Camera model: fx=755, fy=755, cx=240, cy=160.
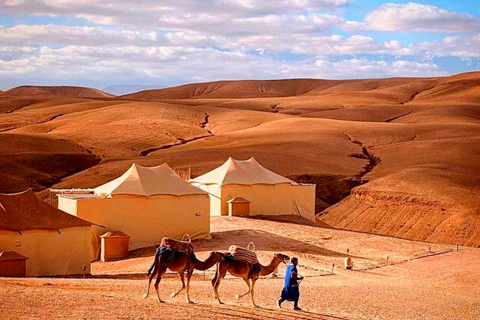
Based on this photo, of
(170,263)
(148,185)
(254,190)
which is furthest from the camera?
(254,190)

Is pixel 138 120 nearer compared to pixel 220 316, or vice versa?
pixel 220 316

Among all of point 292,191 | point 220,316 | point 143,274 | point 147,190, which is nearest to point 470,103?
point 292,191

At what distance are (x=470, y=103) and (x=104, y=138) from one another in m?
55.2

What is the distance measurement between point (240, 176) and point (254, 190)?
0.95m

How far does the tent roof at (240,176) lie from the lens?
35469 millimetres

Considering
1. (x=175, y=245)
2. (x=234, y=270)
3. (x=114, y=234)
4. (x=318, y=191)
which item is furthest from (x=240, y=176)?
(x=175, y=245)

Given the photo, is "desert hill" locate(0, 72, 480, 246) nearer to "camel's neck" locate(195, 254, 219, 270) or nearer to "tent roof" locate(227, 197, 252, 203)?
"tent roof" locate(227, 197, 252, 203)

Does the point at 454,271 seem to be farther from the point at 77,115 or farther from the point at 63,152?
the point at 77,115

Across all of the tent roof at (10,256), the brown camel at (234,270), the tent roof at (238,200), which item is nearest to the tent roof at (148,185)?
the tent roof at (238,200)

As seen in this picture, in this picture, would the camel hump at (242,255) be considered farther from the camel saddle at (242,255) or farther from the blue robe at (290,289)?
the blue robe at (290,289)

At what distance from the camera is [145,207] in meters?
27.8

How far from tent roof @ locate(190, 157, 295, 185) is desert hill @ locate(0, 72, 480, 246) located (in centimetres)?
585

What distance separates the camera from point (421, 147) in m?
59.9

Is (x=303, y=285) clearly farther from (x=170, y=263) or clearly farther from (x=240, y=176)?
(x=240, y=176)
